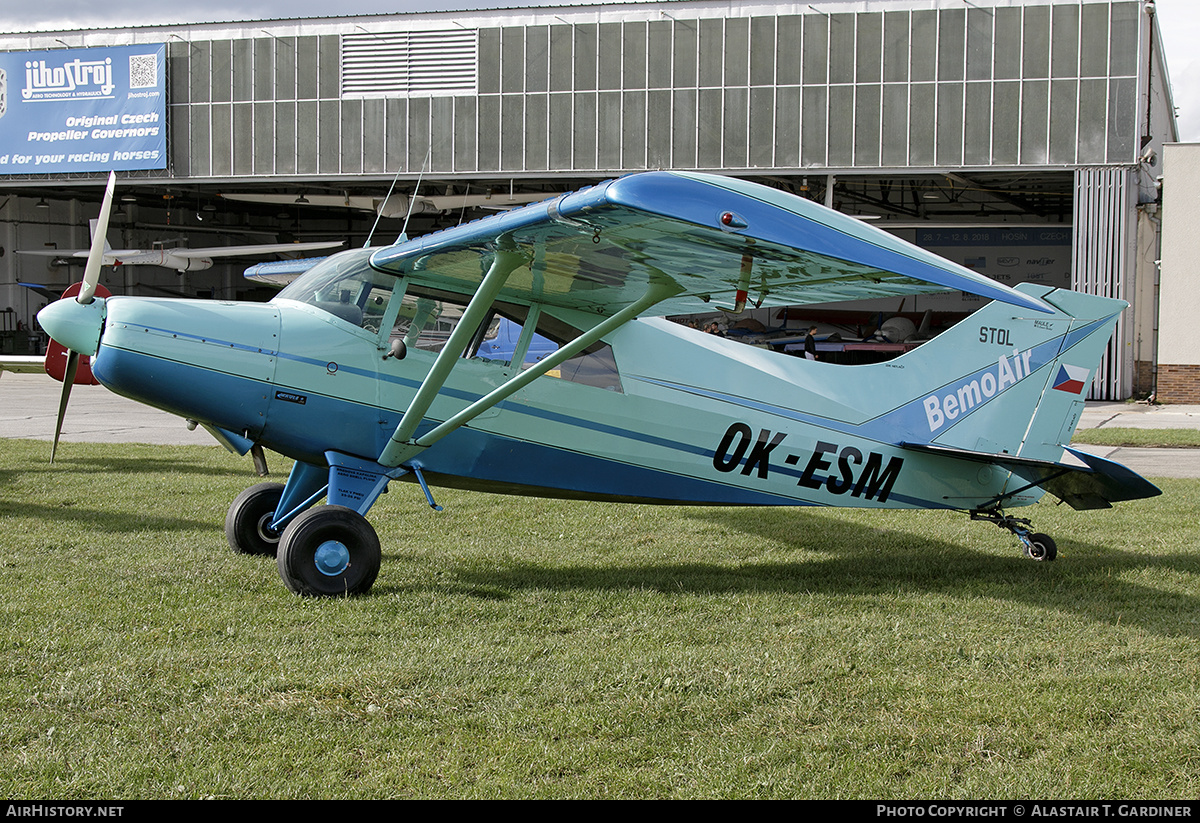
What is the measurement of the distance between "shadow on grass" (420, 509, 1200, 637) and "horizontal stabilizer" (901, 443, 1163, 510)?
0.56 m

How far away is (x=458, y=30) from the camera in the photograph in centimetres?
3005

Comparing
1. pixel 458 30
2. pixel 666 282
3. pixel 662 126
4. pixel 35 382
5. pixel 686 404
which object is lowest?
pixel 35 382

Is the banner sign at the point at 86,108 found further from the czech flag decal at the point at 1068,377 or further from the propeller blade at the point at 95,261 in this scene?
the czech flag decal at the point at 1068,377

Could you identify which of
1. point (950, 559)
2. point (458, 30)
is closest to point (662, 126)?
point (458, 30)

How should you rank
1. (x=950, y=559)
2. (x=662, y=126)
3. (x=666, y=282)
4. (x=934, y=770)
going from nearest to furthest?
(x=934, y=770)
(x=666, y=282)
(x=950, y=559)
(x=662, y=126)

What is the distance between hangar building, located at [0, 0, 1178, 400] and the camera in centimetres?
2638

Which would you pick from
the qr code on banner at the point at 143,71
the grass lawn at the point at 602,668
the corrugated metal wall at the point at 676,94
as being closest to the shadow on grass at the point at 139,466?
the grass lawn at the point at 602,668

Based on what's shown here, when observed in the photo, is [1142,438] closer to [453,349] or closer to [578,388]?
[578,388]

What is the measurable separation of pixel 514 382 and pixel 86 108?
104ft

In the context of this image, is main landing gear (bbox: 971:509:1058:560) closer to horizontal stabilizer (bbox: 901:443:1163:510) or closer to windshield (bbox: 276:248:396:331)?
horizontal stabilizer (bbox: 901:443:1163:510)

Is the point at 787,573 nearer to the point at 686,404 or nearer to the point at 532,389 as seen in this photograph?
the point at 686,404

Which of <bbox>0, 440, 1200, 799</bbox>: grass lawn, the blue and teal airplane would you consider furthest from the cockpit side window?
<bbox>0, 440, 1200, 799</bbox>: grass lawn

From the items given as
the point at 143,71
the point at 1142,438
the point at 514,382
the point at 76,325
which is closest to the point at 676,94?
the point at 1142,438

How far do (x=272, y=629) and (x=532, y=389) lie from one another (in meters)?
2.49
